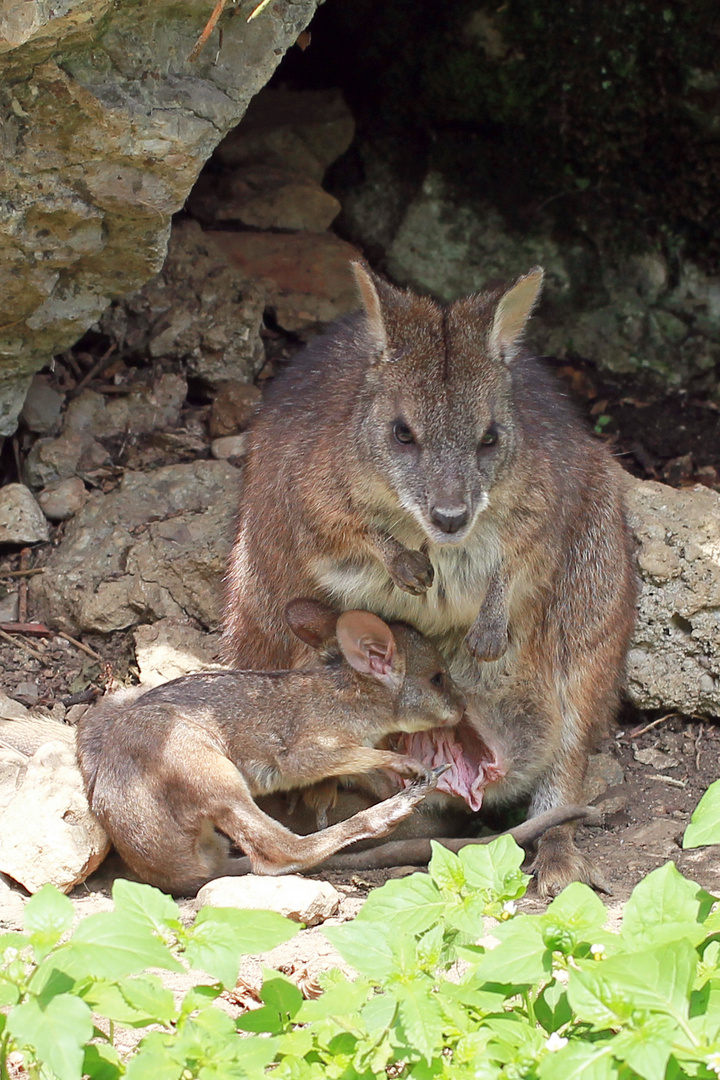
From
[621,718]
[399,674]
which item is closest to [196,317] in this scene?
[399,674]

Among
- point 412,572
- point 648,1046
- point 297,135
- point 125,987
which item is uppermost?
point 297,135

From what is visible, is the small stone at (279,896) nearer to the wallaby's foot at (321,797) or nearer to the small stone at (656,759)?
the wallaby's foot at (321,797)

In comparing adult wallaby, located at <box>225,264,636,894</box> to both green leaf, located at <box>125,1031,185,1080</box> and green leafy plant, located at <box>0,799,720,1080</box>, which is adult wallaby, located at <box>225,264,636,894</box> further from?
green leaf, located at <box>125,1031,185,1080</box>

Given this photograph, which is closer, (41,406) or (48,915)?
(48,915)

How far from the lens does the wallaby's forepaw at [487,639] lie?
495cm

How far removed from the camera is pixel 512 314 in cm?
486

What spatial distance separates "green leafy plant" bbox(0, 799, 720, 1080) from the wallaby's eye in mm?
1998

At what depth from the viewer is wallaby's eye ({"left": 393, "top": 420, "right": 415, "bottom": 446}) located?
182 inches

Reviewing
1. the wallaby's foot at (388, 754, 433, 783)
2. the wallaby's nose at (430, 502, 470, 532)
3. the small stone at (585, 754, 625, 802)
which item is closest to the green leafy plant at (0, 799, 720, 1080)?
the wallaby's nose at (430, 502, 470, 532)

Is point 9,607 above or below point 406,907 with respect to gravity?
below

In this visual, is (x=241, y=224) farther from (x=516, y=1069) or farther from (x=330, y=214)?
(x=516, y=1069)

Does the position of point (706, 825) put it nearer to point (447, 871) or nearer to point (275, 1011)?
point (447, 871)

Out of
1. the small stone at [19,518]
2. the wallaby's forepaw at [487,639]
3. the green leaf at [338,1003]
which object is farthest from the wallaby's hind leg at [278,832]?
the small stone at [19,518]

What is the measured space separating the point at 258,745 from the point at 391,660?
2.13 ft
